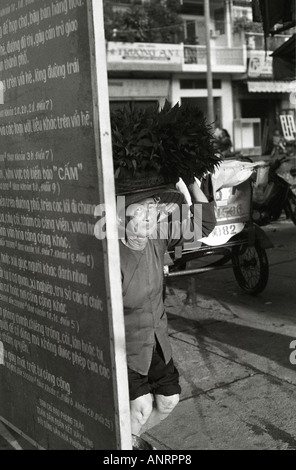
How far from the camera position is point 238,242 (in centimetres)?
618

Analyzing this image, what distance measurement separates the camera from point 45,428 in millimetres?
2785

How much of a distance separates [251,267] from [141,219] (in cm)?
377

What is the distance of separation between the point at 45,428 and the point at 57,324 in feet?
1.72

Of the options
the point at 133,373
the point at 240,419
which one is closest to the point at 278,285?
the point at 240,419

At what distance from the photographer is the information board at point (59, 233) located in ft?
7.38

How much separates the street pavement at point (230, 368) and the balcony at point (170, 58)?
18.3 metres

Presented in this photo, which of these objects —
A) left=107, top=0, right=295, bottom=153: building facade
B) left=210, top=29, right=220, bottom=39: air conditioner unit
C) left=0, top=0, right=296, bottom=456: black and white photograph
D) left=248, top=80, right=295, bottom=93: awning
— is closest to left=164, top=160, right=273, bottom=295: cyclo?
left=0, top=0, right=296, bottom=456: black and white photograph

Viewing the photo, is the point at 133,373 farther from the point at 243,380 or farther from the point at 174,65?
the point at 174,65

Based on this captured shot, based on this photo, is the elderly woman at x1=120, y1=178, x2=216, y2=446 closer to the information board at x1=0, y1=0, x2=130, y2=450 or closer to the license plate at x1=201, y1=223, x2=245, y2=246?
the information board at x1=0, y1=0, x2=130, y2=450

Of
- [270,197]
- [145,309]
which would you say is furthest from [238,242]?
[270,197]

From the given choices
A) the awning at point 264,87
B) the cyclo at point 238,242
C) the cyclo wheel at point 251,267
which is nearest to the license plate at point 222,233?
the cyclo at point 238,242

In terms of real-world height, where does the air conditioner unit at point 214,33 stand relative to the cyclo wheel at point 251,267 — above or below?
above

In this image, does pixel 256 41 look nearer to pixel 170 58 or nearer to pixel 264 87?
pixel 264 87

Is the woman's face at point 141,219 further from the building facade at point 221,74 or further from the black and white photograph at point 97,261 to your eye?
the building facade at point 221,74
